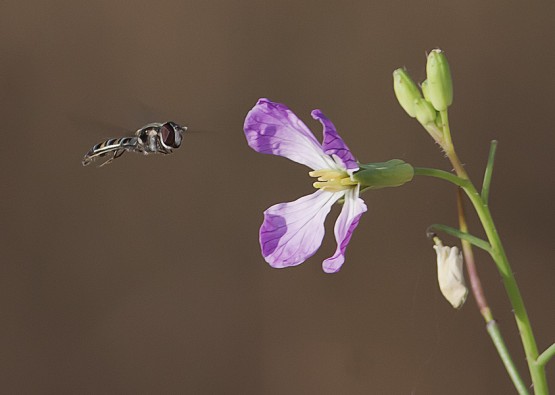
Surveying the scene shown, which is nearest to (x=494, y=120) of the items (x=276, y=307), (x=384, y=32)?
(x=384, y=32)

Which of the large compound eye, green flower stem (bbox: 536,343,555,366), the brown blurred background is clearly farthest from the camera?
the brown blurred background

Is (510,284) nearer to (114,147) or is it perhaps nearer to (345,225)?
(345,225)

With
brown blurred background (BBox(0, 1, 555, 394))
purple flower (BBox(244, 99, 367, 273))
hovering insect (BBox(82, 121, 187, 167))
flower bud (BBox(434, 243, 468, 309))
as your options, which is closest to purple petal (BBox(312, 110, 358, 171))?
purple flower (BBox(244, 99, 367, 273))

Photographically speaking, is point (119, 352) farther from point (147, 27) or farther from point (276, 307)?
point (147, 27)

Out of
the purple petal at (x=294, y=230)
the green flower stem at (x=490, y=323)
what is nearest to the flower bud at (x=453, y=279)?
the green flower stem at (x=490, y=323)

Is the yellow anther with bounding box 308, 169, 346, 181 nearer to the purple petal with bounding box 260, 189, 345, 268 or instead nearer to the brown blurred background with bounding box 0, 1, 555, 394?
the purple petal with bounding box 260, 189, 345, 268
